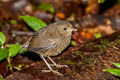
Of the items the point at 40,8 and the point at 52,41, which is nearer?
the point at 52,41

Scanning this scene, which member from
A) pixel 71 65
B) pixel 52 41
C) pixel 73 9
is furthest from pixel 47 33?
pixel 73 9

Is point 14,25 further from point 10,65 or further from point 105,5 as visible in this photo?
point 105,5

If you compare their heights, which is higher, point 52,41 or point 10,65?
point 52,41

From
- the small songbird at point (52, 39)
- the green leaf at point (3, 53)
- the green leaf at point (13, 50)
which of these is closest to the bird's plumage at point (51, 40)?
the small songbird at point (52, 39)

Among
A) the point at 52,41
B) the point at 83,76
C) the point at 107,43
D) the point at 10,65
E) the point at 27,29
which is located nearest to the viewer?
the point at 83,76

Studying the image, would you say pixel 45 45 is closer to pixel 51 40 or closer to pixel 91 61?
pixel 51 40

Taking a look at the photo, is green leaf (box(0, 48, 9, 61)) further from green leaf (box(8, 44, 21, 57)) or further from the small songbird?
the small songbird

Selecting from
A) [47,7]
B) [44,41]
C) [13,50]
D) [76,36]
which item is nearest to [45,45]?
[44,41]

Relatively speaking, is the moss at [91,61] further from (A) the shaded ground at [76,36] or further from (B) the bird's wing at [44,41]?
(B) the bird's wing at [44,41]
